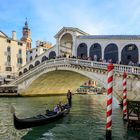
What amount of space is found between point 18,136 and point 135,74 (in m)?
9.07

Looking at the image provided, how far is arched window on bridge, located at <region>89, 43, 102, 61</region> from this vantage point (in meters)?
23.2

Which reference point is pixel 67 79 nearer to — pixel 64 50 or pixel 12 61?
pixel 64 50

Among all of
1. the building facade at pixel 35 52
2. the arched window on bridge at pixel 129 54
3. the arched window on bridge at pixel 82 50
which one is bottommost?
the arched window on bridge at pixel 129 54

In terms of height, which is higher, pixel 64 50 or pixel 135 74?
pixel 64 50

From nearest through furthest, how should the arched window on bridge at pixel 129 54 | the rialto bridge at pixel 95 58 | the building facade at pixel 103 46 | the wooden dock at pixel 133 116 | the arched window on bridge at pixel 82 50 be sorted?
the wooden dock at pixel 133 116 → the rialto bridge at pixel 95 58 → the arched window on bridge at pixel 129 54 → the building facade at pixel 103 46 → the arched window on bridge at pixel 82 50

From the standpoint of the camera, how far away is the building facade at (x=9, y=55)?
3697 cm

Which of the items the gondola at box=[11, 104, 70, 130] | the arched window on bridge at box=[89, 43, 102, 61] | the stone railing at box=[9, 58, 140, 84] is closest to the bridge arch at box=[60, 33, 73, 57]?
the stone railing at box=[9, 58, 140, 84]

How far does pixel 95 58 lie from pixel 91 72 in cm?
310

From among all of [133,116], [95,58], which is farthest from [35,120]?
[95,58]

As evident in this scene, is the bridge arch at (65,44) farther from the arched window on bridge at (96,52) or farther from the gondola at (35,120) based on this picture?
the gondola at (35,120)

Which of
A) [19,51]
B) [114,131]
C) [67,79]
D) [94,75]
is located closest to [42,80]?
[67,79]

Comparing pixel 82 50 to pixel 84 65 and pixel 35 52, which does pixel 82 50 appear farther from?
pixel 35 52

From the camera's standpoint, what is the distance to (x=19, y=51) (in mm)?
40344

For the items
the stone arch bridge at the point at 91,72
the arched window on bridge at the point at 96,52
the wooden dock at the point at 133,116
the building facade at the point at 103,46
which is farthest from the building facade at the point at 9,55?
the wooden dock at the point at 133,116
